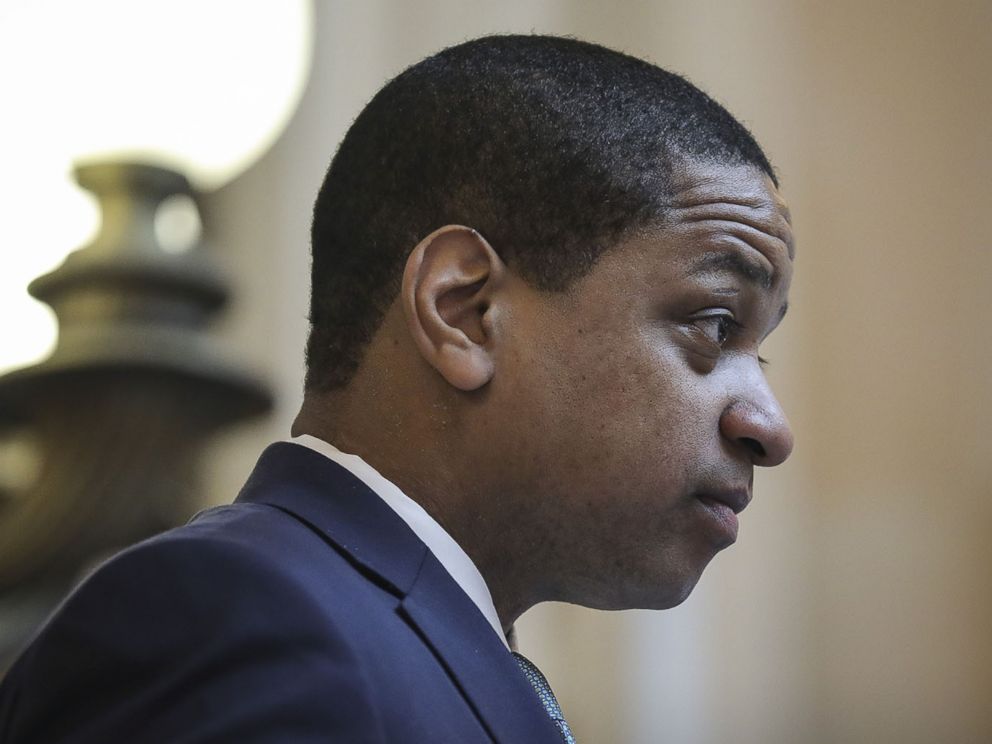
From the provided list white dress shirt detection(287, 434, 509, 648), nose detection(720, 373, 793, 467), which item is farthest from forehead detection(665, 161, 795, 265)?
white dress shirt detection(287, 434, 509, 648)

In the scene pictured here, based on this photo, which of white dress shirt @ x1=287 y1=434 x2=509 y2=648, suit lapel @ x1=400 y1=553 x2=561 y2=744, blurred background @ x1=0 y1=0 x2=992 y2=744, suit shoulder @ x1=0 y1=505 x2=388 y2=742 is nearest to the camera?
suit shoulder @ x1=0 y1=505 x2=388 y2=742

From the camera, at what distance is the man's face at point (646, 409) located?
1.18 m

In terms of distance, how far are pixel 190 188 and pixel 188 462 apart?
1.17ft

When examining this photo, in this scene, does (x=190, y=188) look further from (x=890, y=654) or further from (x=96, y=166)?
(x=890, y=654)

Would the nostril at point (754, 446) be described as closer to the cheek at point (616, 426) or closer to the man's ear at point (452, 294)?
the cheek at point (616, 426)

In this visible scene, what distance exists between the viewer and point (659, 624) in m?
2.53

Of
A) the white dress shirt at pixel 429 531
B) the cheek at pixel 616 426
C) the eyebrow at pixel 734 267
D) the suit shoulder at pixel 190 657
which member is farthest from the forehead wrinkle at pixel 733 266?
the suit shoulder at pixel 190 657

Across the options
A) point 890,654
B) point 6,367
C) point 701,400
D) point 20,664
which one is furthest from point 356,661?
point 890,654

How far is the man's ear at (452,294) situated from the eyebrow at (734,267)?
18cm

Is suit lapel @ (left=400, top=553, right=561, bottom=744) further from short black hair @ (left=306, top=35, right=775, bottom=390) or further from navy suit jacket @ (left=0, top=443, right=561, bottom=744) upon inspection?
short black hair @ (left=306, top=35, right=775, bottom=390)

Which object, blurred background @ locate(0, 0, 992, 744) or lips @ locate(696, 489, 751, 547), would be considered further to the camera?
blurred background @ locate(0, 0, 992, 744)

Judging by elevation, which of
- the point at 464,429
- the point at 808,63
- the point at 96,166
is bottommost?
the point at 464,429

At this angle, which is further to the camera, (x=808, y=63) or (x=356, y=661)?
(x=808, y=63)

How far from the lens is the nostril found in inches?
48.4
